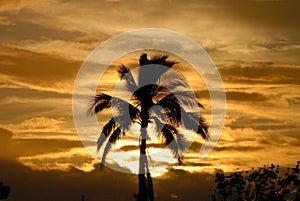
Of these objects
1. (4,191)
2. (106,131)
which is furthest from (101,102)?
(4,191)

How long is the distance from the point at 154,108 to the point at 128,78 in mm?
2405

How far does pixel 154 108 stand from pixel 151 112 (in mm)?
311

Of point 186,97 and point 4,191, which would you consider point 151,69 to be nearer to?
point 186,97

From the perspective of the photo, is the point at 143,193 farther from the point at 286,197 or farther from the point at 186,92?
the point at 286,197

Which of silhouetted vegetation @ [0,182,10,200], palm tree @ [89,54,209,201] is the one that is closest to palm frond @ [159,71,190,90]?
palm tree @ [89,54,209,201]

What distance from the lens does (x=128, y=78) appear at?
43000mm

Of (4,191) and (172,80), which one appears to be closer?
(172,80)

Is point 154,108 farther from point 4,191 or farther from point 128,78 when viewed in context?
point 4,191

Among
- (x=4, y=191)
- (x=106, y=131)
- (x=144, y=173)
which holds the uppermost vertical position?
(x=106, y=131)

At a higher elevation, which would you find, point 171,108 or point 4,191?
point 171,108

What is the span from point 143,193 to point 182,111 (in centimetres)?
540

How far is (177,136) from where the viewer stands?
42719 millimetres

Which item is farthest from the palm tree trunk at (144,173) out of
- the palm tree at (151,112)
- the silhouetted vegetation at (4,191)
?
the silhouetted vegetation at (4,191)

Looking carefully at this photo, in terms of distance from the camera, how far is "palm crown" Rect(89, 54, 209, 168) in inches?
1673
